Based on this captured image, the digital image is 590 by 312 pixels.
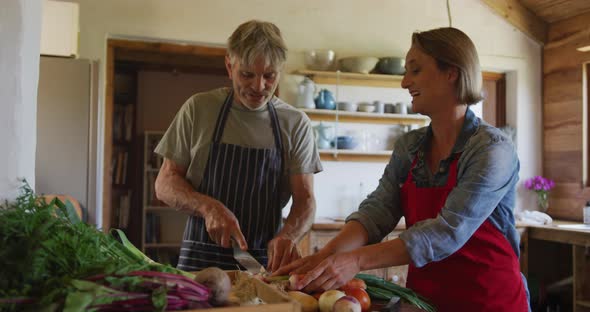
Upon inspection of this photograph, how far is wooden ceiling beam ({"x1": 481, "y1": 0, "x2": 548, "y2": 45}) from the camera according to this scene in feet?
16.8

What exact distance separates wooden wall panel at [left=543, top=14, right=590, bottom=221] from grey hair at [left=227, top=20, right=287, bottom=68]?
12.5ft

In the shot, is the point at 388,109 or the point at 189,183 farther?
the point at 388,109

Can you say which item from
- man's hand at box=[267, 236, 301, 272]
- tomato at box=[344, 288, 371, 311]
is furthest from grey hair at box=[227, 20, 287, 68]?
tomato at box=[344, 288, 371, 311]

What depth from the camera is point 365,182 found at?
487 cm

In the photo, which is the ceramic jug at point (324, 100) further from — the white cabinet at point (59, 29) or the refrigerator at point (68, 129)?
the white cabinet at point (59, 29)

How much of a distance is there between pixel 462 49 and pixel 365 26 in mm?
3385

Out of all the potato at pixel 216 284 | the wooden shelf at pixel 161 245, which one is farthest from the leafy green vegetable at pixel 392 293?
the wooden shelf at pixel 161 245

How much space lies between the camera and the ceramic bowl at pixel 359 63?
4.66 meters

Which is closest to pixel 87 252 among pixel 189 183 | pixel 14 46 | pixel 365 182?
pixel 14 46

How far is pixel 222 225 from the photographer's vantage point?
1.65 metres

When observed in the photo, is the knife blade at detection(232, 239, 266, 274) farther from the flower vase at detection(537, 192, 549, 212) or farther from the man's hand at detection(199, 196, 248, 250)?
the flower vase at detection(537, 192, 549, 212)

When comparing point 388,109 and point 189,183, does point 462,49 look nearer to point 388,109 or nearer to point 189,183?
point 189,183

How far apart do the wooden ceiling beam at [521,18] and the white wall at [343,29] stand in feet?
0.19

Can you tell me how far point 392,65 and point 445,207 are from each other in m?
3.46
